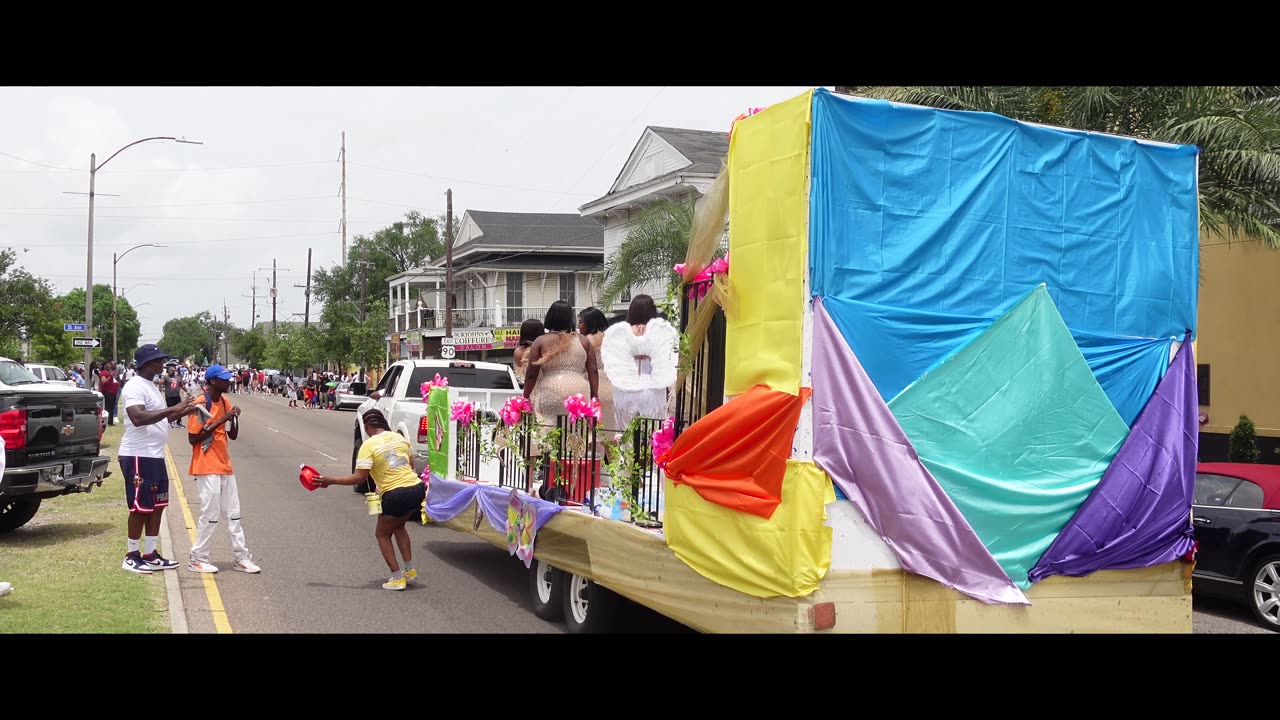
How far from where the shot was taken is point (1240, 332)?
61.0 feet

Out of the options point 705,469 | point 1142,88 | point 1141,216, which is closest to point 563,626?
point 705,469

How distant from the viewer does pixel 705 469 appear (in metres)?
5.39

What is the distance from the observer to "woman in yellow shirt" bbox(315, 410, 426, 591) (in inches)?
344

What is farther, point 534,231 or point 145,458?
point 534,231

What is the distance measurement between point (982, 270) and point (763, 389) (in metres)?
1.29

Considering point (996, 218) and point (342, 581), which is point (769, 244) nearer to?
point (996, 218)

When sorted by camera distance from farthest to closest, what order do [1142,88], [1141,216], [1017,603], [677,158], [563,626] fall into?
[677,158] < [1142,88] < [563,626] < [1141,216] < [1017,603]

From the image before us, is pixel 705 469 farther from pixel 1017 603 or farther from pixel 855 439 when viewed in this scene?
pixel 1017 603

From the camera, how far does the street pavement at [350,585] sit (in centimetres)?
767

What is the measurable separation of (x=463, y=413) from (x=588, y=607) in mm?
2987

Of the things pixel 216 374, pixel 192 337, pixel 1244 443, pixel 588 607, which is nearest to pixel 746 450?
pixel 588 607

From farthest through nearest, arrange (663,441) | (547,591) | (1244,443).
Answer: (1244,443)
(547,591)
(663,441)

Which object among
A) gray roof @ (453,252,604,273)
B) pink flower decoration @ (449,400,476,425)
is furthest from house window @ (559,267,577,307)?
pink flower decoration @ (449,400,476,425)

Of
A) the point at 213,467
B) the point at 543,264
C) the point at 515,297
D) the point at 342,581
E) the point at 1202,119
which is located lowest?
the point at 342,581
